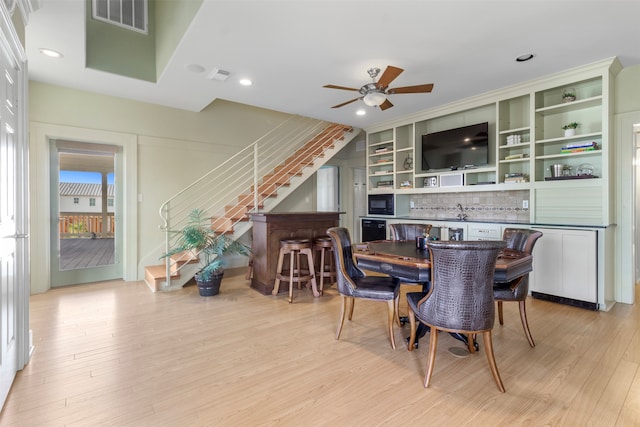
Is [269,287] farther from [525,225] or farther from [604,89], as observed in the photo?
[604,89]

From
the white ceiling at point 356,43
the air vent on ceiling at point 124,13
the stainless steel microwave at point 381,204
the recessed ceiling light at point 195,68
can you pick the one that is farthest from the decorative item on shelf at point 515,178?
the air vent on ceiling at point 124,13

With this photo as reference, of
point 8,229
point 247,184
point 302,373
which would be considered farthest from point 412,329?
point 247,184

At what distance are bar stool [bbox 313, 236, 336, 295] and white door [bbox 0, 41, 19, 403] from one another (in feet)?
9.41

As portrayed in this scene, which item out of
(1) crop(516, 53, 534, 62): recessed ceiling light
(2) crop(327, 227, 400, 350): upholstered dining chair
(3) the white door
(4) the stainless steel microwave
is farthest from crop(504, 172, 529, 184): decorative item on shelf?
(3) the white door

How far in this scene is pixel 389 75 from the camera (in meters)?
3.01

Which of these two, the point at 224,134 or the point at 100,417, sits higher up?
the point at 224,134

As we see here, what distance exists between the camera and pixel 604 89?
3.51 metres

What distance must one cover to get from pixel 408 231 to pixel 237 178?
3488 millimetres

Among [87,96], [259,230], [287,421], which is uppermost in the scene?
[87,96]

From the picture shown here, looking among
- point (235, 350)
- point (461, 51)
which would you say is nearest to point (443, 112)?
point (461, 51)

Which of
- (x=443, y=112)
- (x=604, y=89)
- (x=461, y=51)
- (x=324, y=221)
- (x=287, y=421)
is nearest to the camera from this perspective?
(x=287, y=421)

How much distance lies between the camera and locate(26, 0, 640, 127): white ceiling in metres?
2.56

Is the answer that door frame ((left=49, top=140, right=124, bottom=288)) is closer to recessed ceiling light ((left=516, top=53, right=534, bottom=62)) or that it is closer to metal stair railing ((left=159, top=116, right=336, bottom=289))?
metal stair railing ((left=159, top=116, right=336, bottom=289))

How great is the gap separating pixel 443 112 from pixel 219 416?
508 centimetres
